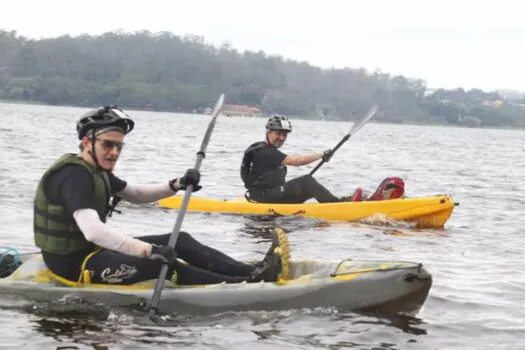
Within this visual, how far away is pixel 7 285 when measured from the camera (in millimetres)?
7402

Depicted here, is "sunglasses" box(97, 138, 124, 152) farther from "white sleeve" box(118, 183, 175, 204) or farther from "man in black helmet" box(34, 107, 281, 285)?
"white sleeve" box(118, 183, 175, 204)

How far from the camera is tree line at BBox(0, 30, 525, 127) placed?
13600 centimetres

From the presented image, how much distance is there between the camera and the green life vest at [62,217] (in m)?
6.95

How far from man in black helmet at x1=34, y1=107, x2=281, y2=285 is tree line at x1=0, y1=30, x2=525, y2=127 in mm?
123813

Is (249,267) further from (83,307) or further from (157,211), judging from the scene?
(157,211)

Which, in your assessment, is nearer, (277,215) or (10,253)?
(10,253)

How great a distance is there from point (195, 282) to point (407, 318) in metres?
1.75

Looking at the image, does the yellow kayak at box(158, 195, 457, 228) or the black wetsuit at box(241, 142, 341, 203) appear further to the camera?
the black wetsuit at box(241, 142, 341, 203)

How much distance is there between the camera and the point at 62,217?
275 inches

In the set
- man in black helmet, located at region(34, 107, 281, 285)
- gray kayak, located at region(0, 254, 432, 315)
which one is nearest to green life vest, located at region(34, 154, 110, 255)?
man in black helmet, located at region(34, 107, 281, 285)

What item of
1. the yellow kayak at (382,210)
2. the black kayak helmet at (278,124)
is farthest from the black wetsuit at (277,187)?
the black kayak helmet at (278,124)

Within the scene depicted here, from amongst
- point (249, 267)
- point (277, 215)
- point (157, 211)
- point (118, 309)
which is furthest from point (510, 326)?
point (157, 211)

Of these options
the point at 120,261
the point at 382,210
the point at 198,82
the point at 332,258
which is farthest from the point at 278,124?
the point at 198,82

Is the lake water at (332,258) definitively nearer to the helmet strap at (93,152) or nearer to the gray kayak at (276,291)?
the gray kayak at (276,291)
